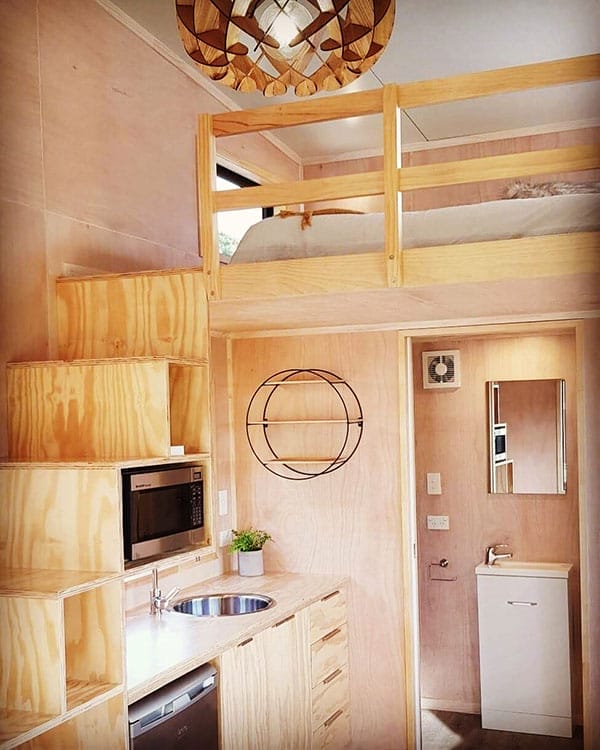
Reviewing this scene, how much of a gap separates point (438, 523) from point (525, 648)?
0.66 m

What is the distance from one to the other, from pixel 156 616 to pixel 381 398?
1225 millimetres

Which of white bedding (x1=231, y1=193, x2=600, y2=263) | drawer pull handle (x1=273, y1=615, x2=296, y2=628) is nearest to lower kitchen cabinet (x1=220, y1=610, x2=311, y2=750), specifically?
drawer pull handle (x1=273, y1=615, x2=296, y2=628)

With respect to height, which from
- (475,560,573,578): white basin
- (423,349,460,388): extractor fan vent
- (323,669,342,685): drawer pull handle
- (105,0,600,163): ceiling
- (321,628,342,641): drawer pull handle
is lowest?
(323,669,342,685): drawer pull handle

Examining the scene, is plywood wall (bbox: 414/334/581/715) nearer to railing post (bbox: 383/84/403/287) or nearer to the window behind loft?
the window behind loft

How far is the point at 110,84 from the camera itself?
9.45 ft

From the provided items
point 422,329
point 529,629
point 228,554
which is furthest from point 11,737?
point 529,629

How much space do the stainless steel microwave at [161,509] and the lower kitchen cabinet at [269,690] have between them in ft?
1.24

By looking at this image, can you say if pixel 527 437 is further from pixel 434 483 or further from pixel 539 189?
pixel 539 189

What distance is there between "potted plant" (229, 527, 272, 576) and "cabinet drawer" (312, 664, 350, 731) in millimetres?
490

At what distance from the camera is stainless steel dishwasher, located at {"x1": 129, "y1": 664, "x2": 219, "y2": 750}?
6.86 ft

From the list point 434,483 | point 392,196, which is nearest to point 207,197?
point 392,196

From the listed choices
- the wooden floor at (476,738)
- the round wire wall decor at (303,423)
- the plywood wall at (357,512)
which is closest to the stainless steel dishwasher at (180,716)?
the plywood wall at (357,512)

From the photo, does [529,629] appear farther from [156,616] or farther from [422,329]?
[156,616]

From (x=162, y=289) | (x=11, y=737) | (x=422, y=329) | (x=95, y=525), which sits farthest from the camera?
(x=422, y=329)
